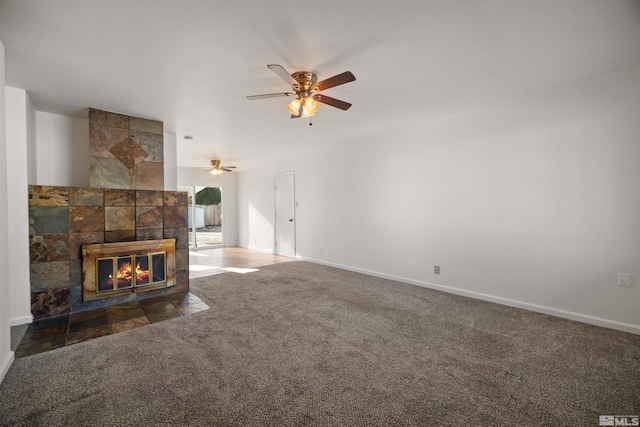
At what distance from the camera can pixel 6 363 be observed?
204 cm

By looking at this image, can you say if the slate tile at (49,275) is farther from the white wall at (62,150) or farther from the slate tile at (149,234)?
the white wall at (62,150)

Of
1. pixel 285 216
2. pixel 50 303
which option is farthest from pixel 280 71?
pixel 285 216

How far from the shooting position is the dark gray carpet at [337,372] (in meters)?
1.61

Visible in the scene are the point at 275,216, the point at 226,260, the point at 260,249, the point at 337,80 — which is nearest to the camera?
the point at 337,80

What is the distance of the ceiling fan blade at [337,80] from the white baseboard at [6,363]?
3.32 metres

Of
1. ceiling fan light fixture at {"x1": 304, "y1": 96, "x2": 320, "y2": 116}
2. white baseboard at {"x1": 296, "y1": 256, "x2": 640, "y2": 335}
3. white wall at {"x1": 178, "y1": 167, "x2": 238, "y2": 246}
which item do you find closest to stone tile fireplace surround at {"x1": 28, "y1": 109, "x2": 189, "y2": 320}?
ceiling fan light fixture at {"x1": 304, "y1": 96, "x2": 320, "y2": 116}

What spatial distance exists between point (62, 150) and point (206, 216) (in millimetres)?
5431

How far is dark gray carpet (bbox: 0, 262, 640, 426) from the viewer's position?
1.61 m

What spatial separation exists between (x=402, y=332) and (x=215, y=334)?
183 cm

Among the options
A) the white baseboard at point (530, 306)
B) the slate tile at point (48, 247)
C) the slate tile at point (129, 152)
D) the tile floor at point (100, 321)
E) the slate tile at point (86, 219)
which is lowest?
the tile floor at point (100, 321)

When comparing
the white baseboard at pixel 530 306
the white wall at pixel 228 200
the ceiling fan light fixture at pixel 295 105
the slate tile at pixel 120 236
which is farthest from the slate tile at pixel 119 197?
the white wall at pixel 228 200

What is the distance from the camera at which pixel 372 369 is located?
205 centimetres

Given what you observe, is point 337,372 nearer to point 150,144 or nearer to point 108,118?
point 150,144

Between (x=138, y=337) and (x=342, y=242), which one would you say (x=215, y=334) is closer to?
(x=138, y=337)
